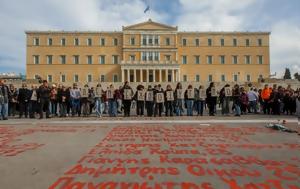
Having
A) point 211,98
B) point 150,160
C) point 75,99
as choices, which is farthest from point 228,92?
point 150,160

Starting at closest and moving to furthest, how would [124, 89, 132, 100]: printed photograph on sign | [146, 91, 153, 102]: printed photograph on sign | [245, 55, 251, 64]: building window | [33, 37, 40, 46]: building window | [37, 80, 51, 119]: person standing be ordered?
1. [37, 80, 51, 119]: person standing
2. [124, 89, 132, 100]: printed photograph on sign
3. [146, 91, 153, 102]: printed photograph on sign
4. [33, 37, 40, 46]: building window
5. [245, 55, 251, 64]: building window

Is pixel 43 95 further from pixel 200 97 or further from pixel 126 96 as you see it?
pixel 200 97

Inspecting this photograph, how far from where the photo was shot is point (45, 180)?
4551 mm

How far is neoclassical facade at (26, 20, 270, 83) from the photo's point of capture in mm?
76688

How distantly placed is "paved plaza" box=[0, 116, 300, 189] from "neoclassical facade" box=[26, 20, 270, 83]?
66679 mm

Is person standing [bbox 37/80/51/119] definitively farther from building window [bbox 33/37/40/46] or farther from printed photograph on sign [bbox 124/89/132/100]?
building window [bbox 33/37/40/46]

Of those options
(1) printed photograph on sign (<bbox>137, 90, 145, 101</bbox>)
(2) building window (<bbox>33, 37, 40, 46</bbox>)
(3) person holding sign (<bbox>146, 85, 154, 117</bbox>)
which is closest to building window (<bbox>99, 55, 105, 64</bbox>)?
(2) building window (<bbox>33, 37, 40, 46</bbox>)

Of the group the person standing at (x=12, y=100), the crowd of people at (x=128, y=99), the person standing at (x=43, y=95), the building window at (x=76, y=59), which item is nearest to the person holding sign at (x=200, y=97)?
the crowd of people at (x=128, y=99)

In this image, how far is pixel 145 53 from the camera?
76.3m

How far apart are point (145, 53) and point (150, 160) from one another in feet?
234

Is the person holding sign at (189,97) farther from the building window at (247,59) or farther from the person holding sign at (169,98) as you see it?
the building window at (247,59)

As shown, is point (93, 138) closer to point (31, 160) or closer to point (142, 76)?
point (31, 160)

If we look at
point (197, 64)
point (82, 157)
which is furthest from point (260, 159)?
point (197, 64)

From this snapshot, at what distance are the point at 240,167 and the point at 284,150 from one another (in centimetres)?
184
